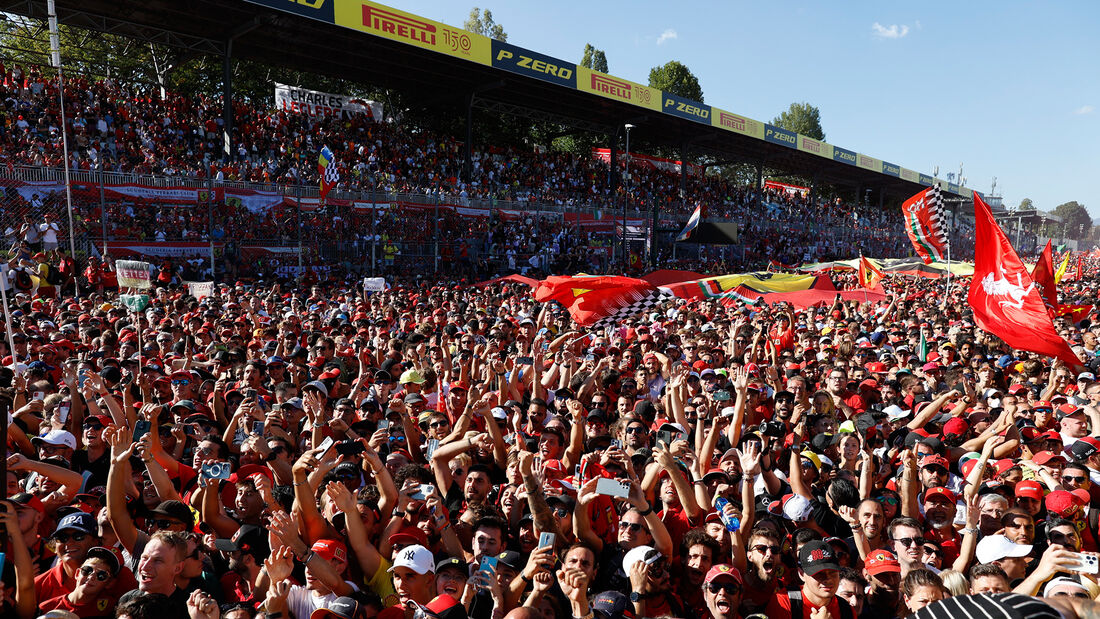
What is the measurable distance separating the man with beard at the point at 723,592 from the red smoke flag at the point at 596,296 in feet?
25.2

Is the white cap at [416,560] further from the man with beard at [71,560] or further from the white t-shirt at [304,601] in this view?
the man with beard at [71,560]

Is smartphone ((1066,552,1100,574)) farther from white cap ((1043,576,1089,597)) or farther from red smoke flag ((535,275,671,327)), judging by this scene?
red smoke flag ((535,275,671,327))

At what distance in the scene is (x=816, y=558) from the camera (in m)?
3.22

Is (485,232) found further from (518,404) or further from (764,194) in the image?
(764,194)

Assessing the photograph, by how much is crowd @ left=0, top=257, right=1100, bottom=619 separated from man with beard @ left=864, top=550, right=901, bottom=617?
11 millimetres

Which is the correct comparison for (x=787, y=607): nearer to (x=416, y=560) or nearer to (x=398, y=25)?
(x=416, y=560)

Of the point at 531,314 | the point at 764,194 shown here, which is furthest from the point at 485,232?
the point at 764,194

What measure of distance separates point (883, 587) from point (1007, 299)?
20.0ft

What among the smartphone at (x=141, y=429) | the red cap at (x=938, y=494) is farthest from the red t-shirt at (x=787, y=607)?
the smartphone at (x=141, y=429)

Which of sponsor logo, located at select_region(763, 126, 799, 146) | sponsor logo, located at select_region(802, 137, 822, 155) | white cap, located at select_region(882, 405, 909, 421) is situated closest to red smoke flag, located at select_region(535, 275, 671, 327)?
white cap, located at select_region(882, 405, 909, 421)

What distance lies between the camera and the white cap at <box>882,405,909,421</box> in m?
6.26

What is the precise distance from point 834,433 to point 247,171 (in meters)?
19.2

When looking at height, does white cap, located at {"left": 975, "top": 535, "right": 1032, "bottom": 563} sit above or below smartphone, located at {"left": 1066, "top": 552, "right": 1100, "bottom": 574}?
below

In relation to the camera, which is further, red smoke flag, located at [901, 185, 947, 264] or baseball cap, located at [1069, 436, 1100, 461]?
red smoke flag, located at [901, 185, 947, 264]
